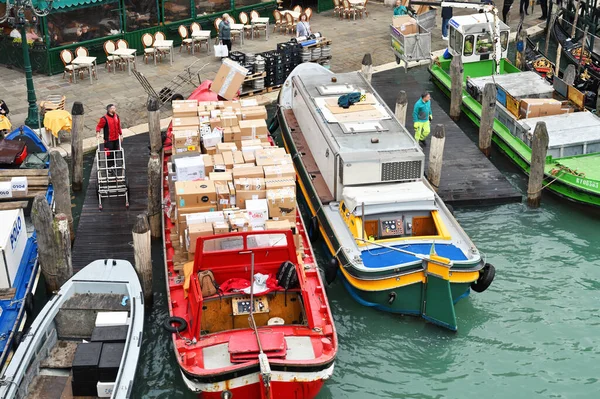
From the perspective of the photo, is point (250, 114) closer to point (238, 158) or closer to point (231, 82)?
point (238, 158)

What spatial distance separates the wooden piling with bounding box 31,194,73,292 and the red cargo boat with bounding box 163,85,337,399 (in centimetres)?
202

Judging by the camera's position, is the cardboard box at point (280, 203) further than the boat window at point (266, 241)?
Yes

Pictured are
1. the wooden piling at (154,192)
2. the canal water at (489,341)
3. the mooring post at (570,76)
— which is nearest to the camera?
the canal water at (489,341)

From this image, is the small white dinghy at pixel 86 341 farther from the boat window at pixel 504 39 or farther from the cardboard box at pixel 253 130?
the boat window at pixel 504 39

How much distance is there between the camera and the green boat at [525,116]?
20953mm

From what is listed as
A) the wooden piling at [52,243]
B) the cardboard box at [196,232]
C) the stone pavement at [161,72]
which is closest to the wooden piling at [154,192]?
the wooden piling at [52,243]

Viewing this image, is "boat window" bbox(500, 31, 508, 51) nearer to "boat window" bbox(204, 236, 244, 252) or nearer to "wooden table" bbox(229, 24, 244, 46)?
"wooden table" bbox(229, 24, 244, 46)

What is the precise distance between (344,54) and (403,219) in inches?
570

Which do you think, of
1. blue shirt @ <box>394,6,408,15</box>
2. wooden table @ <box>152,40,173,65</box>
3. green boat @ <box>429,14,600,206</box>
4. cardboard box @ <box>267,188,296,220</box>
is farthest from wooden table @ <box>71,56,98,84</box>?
cardboard box @ <box>267,188,296,220</box>

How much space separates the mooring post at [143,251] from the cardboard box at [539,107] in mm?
11890

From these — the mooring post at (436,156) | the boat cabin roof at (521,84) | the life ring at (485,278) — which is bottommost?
the life ring at (485,278)

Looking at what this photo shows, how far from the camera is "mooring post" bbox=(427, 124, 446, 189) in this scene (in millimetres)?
20484

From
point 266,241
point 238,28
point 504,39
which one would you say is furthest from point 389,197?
point 238,28

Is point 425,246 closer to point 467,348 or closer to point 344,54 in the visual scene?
point 467,348
